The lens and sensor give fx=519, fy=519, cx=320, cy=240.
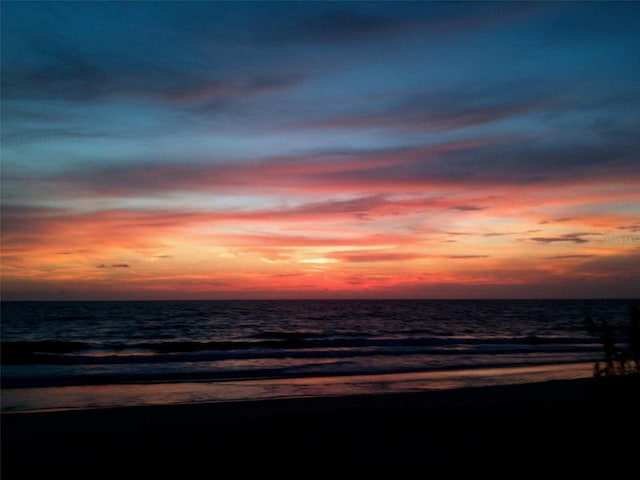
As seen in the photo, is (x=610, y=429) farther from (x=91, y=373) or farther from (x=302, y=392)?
(x=91, y=373)

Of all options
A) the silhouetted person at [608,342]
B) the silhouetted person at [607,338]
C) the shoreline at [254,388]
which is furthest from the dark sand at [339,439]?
the shoreline at [254,388]

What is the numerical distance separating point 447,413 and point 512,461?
3.74m

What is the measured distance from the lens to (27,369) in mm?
18672

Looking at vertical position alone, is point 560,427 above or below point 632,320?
below

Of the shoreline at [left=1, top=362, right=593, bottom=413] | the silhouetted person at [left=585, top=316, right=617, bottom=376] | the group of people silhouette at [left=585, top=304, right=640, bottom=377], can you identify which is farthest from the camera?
the shoreline at [left=1, top=362, right=593, bottom=413]

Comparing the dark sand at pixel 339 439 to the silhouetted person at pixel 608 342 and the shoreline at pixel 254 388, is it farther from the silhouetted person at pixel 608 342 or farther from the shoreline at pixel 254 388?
the shoreline at pixel 254 388

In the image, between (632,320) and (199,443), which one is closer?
(199,443)

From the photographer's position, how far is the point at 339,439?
8367mm

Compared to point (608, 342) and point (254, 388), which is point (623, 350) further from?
point (254, 388)

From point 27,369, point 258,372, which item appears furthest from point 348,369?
point 27,369

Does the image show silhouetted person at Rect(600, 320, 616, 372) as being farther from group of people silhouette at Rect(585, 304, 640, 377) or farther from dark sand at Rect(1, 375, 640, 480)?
dark sand at Rect(1, 375, 640, 480)

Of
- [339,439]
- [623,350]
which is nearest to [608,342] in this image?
[623,350]

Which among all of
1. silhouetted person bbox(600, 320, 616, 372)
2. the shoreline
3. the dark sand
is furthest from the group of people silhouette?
the shoreline

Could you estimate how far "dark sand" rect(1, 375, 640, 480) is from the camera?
6680 mm
